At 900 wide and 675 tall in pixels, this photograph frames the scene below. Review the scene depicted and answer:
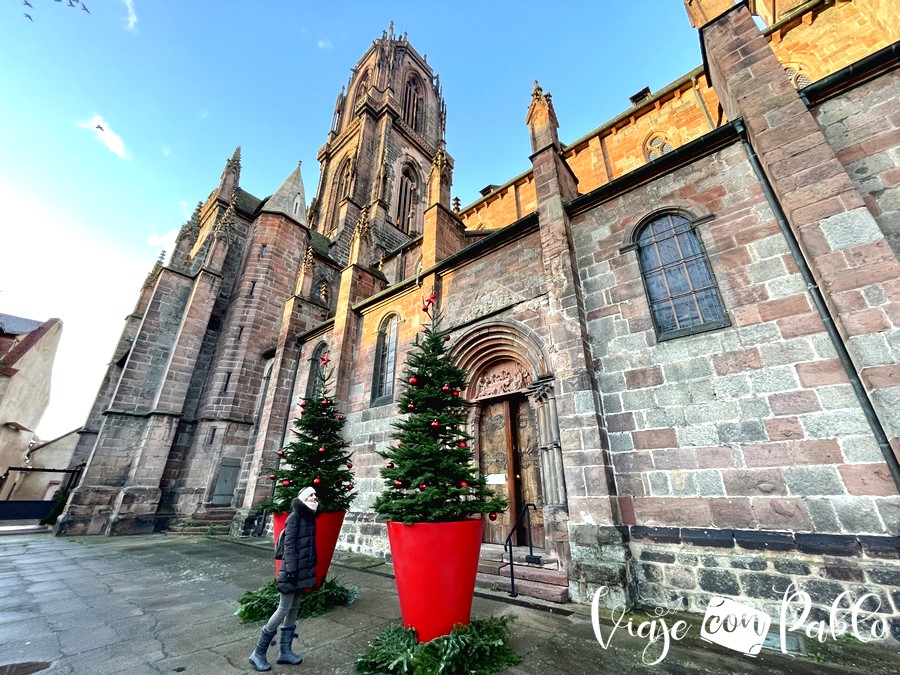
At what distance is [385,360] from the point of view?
34.6 feet

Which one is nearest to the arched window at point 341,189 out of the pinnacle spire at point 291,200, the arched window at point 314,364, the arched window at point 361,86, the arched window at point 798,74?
the pinnacle spire at point 291,200

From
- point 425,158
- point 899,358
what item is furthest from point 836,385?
point 425,158

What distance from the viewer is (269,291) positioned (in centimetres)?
1568

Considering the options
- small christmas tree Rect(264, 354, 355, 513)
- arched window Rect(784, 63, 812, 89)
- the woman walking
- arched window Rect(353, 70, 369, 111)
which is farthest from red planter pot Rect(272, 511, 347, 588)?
arched window Rect(353, 70, 369, 111)

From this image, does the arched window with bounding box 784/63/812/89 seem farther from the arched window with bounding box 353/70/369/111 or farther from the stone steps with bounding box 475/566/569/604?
the arched window with bounding box 353/70/369/111

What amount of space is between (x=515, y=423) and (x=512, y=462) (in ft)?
2.63

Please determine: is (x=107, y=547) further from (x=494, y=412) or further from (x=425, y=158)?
(x=425, y=158)

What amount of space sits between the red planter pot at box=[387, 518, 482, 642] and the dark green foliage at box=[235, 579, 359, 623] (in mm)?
1595

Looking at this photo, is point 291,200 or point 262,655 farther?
point 291,200

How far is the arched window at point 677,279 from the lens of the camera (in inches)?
213

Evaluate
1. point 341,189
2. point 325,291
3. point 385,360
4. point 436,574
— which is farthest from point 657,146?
point 341,189

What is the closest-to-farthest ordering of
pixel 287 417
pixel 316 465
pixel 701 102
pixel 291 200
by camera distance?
pixel 316 465
pixel 701 102
pixel 287 417
pixel 291 200

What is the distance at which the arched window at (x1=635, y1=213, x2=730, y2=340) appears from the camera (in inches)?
213

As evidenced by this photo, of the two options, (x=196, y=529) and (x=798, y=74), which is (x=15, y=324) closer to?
(x=196, y=529)
